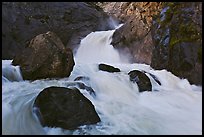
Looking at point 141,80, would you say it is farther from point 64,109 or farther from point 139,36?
point 139,36

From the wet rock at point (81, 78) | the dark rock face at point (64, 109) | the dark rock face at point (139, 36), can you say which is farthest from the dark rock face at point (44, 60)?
the dark rock face at point (139, 36)

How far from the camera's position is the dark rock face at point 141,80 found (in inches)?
293

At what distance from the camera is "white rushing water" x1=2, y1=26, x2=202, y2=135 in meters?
5.02

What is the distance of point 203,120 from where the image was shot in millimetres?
5949

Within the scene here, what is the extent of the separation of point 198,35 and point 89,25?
7435 millimetres

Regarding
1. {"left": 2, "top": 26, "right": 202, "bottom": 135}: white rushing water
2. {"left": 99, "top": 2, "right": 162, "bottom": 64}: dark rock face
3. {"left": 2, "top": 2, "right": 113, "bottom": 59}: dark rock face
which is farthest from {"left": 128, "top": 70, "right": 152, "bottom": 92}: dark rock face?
{"left": 2, "top": 2, "right": 113, "bottom": 59}: dark rock face

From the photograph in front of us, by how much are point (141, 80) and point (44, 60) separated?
2375mm

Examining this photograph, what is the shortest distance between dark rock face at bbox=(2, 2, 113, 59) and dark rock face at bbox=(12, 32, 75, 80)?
3442 millimetres

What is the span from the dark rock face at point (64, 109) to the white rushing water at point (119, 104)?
107 mm

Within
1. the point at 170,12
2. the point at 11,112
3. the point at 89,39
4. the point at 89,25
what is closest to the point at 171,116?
the point at 11,112

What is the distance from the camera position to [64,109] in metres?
5.00

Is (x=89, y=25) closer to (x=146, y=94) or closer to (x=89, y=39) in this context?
(x=89, y=39)

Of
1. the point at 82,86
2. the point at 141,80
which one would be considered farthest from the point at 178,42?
the point at 82,86

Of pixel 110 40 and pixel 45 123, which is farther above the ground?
pixel 45 123
